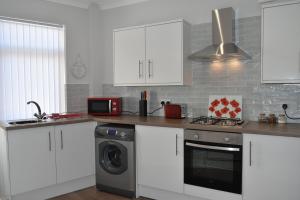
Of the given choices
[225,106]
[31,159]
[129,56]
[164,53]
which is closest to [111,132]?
[31,159]

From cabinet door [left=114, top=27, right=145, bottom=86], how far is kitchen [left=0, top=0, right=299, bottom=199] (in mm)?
20

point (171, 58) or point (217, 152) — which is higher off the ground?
point (171, 58)

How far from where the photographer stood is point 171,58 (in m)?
3.24

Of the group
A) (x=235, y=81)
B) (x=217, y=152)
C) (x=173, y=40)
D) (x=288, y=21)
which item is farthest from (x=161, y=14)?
(x=217, y=152)

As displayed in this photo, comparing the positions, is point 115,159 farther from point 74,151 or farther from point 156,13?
point 156,13

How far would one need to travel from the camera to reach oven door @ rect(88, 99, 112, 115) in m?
3.77

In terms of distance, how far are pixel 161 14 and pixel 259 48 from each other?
1415 mm

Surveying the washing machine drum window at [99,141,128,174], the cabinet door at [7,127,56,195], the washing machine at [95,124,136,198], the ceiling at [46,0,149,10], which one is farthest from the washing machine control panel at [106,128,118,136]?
the ceiling at [46,0,149,10]

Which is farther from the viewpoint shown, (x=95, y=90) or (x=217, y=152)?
(x=95, y=90)

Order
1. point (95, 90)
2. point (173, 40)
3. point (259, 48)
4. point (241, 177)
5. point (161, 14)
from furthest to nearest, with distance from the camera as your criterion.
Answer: point (95, 90), point (161, 14), point (173, 40), point (259, 48), point (241, 177)

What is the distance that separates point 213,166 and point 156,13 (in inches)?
87.4

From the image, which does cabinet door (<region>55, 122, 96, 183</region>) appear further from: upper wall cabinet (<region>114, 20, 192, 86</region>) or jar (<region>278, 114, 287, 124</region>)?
jar (<region>278, 114, 287, 124</region>)

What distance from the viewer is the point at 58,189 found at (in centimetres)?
326

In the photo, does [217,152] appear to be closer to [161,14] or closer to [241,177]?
[241,177]
